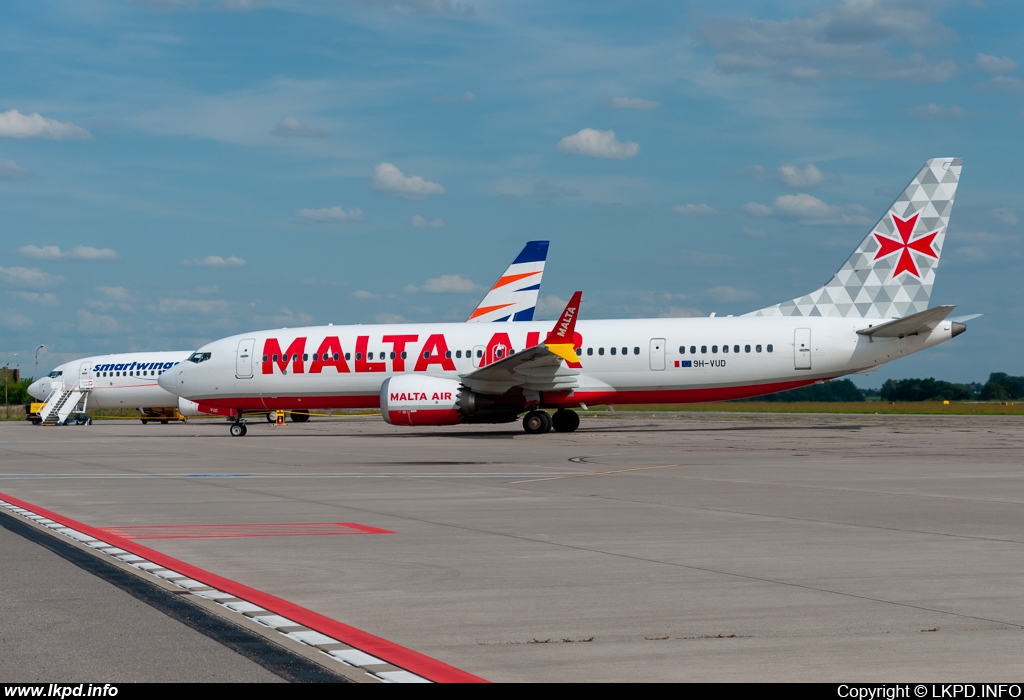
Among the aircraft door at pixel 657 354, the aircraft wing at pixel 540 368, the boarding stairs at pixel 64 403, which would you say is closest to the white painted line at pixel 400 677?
the aircraft wing at pixel 540 368

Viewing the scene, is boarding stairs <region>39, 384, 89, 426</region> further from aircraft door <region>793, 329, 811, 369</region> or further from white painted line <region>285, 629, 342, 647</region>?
white painted line <region>285, 629, 342, 647</region>

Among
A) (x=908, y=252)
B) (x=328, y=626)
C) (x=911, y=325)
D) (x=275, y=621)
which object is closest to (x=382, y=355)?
(x=911, y=325)

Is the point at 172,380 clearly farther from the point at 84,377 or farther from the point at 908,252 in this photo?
the point at 908,252

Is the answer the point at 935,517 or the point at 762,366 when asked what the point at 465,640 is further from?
the point at 762,366

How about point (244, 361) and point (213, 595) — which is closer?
point (213, 595)

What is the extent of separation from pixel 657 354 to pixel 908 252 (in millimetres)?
9078

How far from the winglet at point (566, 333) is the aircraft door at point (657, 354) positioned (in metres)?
2.78

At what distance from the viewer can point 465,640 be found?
266 inches

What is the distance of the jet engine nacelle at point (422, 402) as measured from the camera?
116 ft

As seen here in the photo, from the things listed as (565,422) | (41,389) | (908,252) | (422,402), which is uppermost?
(908,252)

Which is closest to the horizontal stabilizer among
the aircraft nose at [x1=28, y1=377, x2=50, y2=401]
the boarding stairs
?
the boarding stairs

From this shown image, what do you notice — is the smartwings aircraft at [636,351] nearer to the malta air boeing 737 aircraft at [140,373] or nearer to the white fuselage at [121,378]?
the malta air boeing 737 aircraft at [140,373]

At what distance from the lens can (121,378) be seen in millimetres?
59812
